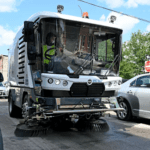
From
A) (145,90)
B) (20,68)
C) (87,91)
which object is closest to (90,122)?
(87,91)

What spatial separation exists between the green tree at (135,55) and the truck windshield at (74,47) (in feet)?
108

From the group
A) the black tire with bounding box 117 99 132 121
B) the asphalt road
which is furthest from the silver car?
the asphalt road

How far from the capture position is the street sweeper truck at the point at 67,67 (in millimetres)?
5309

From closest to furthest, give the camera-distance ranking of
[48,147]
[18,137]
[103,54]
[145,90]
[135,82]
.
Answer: [48,147] < [18,137] < [103,54] < [145,90] < [135,82]

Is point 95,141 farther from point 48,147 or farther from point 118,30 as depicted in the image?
point 118,30

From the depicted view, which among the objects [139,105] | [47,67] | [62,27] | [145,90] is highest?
[62,27]

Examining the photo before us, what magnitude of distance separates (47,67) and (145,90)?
3.44 meters

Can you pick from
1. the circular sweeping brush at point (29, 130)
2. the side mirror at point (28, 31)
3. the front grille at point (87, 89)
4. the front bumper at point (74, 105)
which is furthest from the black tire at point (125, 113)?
the side mirror at point (28, 31)

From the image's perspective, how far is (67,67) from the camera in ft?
18.1

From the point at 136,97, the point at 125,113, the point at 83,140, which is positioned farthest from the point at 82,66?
the point at 125,113

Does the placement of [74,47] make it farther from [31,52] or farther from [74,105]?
[74,105]

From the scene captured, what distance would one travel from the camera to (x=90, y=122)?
22.0 ft

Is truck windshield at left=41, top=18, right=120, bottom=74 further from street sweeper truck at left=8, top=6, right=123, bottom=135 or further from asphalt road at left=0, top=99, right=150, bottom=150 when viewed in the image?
asphalt road at left=0, top=99, right=150, bottom=150

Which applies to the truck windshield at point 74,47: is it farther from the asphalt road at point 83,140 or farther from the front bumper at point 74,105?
the asphalt road at point 83,140
